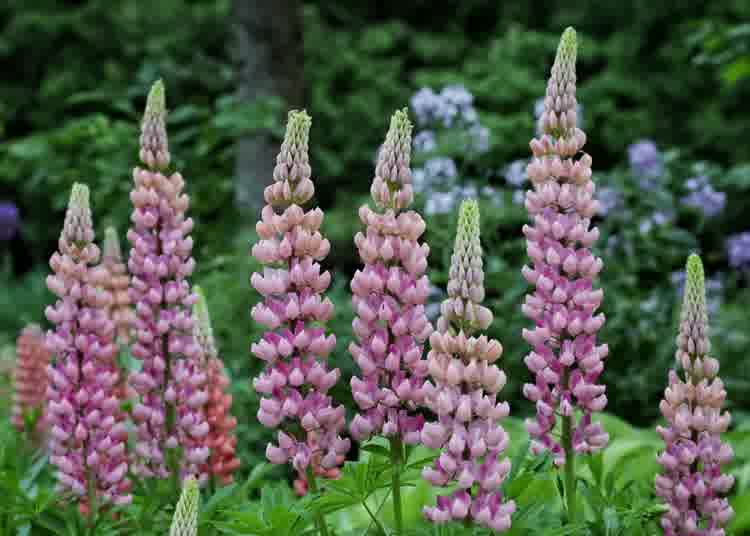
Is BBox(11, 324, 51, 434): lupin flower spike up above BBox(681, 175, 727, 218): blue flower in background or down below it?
below

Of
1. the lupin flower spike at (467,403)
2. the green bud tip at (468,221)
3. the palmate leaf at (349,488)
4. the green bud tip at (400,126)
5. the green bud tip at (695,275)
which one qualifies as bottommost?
the palmate leaf at (349,488)

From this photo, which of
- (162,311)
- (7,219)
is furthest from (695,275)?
(7,219)

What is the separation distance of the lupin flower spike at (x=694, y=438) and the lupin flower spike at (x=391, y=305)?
63 cm

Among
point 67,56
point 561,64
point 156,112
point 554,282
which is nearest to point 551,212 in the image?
point 554,282

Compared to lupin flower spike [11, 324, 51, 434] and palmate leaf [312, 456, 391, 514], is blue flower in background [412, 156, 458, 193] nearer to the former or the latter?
lupin flower spike [11, 324, 51, 434]

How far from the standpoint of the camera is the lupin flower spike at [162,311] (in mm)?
2938

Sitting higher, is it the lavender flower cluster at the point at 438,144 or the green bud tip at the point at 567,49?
the lavender flower cluster at the point at 438,144

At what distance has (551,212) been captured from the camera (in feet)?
8.17

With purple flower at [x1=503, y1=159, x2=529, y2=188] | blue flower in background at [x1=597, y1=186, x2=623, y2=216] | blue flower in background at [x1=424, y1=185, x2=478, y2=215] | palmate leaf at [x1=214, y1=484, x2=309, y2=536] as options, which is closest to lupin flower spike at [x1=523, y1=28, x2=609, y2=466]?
palmate leaf at [x1=214, y1=484, x2=309, y2=536]

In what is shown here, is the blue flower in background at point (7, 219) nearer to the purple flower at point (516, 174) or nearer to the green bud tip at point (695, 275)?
the purple flower at point (516, 174)

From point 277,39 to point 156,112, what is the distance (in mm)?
3916

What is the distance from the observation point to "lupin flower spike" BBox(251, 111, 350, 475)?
7.60 feet

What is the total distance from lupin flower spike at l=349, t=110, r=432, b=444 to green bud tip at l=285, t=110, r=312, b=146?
0.56 ft

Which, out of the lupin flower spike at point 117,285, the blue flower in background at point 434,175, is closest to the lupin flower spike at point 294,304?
the lupin flower spike at point 117,285
